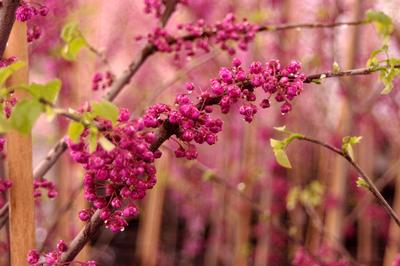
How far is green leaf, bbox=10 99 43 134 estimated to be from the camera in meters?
0.59

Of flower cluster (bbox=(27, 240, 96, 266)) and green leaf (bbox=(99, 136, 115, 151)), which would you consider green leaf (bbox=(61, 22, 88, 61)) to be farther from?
green leaf (bbox=(99, 136, 115, 151))

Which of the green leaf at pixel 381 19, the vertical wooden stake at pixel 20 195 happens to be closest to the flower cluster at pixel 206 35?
the green leaf at pixel 381 19

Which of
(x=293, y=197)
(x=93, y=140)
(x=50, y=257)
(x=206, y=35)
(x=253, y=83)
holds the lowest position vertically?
(x=50, y=257)

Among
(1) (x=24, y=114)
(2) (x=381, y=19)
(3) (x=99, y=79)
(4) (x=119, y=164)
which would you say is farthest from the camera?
(3) (x=99, y=79)

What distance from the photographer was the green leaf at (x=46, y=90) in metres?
0.60

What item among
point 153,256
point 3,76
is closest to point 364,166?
point 153,256

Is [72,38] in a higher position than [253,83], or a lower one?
higher

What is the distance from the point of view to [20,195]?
38.1 inches

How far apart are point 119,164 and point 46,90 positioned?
Answer: 0.16 m

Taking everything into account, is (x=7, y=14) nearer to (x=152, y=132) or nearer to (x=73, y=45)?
(x=152, y=132)

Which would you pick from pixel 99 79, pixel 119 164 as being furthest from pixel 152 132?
pixel 99 79

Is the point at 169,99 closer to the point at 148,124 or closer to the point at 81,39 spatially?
the point at 81,39

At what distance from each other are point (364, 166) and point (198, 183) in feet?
4.36

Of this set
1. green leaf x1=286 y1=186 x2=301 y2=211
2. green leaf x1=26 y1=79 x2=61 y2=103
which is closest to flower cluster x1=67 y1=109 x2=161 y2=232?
green leaf x1=26 y1=79 x2=61 y2=103
